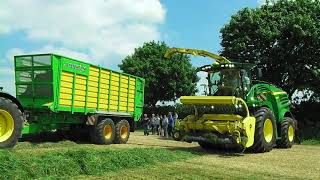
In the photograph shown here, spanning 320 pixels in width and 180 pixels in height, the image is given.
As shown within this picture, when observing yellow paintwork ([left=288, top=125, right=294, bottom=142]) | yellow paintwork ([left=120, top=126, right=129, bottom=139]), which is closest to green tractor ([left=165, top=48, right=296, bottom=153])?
yellow paintwork ([left=288, top=125, right=294, bottom=142])

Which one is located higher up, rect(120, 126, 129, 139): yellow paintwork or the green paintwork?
the green paintwork

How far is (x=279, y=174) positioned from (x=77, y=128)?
860 cm

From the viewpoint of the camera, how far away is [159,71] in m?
41.8

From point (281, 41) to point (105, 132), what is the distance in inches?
526

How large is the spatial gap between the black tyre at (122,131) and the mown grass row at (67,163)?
20.9 feet

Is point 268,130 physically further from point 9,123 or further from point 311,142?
point 9,123

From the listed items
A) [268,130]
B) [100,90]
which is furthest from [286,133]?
[100,90]

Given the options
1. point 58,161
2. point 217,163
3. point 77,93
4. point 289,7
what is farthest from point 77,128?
point 289,7

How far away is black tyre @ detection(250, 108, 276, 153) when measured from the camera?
15281 millimetres

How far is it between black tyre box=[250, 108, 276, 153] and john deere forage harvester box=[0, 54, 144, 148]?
5396 mm

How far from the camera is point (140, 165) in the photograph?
1092 centimetres

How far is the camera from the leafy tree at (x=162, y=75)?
41406 mm

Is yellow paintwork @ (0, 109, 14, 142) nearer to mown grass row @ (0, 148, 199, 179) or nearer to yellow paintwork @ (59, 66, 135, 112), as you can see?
mown grass row @ (0, 148, 199, 179)

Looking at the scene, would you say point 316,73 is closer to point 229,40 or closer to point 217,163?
point 229,40
